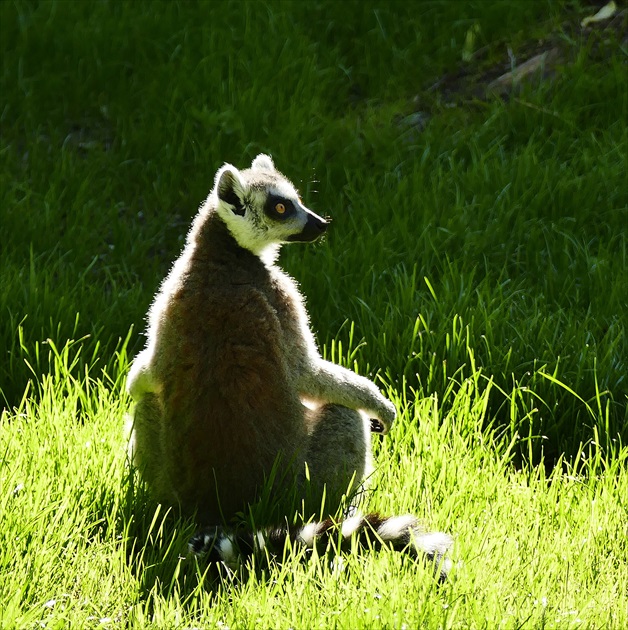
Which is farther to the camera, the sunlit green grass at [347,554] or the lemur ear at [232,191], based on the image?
the lemur ear at [232,191]

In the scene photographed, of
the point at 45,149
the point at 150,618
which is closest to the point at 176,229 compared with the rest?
the point at 45,149

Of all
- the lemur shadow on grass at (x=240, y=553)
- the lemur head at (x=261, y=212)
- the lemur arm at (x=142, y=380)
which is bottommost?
the lemur shadow on grass at (x=240, y=553)

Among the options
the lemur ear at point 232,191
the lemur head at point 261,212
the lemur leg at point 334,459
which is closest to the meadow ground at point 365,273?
the lemur leg at point 334,459

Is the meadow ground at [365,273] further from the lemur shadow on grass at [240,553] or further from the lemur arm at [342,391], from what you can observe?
the lemur arm at [342,391]

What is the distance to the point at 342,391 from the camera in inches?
165

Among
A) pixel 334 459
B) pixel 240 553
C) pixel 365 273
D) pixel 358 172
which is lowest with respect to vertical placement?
pixel 240 553

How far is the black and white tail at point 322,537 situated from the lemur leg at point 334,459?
1.18 feet

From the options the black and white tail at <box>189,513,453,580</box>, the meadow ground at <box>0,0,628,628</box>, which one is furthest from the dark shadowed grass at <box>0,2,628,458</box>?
the black and white tail at <box>189,513,453,580</box>

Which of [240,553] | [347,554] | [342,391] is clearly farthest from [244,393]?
[347,554]

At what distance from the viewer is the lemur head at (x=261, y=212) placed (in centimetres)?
410

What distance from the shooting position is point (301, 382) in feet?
A: 13.5

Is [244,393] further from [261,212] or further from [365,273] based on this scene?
[365,273]

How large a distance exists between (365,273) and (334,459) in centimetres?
199

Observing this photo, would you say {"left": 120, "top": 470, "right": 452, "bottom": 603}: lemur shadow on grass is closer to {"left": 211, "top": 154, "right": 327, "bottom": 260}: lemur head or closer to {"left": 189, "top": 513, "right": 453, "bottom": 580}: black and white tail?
{"left": 189, "top": 513, "right": 453, "bottom": 580}: black and white tail
